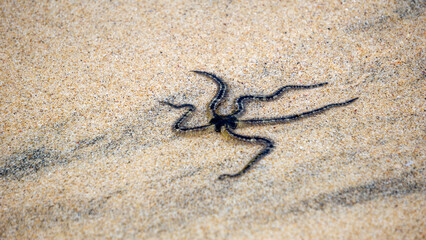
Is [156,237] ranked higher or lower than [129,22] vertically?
lower

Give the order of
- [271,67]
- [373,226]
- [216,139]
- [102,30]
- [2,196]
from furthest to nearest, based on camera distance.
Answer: [102,30], [271,67], [216,139], [2,196], [373,226]

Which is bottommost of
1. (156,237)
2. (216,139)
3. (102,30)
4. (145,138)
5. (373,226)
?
(373,226)

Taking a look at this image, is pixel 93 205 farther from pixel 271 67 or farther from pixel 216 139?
pixel 271 67

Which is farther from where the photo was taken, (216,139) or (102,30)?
(102,30)

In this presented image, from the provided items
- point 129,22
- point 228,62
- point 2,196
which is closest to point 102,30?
point 129,22

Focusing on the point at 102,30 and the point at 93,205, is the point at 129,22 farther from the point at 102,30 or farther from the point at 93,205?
the point at 93,205

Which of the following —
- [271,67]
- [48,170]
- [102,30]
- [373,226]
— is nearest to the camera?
[373,226]
